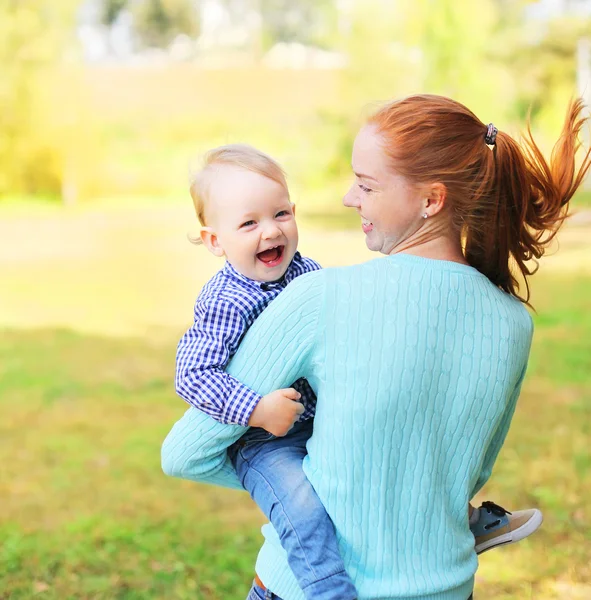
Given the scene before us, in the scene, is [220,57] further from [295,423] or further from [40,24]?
[295,423]

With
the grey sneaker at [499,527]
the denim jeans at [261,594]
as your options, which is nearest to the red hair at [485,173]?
the grey sneaker at [499,527]

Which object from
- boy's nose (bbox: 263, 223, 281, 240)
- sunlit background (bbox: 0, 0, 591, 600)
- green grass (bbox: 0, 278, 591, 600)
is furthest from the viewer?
sunlit background (bbox: 0, 0, 591, 600)

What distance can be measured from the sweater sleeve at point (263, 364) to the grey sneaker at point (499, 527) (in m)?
0.58

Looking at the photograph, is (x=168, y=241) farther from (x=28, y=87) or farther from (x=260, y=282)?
(x=260, y=282)

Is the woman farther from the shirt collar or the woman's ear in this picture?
the shirt collar

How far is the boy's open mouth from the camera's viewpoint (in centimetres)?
174

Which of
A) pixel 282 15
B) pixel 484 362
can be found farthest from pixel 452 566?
pixel 282 15

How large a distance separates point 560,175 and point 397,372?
547mm

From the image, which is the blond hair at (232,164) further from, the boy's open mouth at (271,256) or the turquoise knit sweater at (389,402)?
the turquoise knit sweater at (389,402)

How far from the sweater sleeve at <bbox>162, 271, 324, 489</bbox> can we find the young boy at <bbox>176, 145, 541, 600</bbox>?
0.09ft

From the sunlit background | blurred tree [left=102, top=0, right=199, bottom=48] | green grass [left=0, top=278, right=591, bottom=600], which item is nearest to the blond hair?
the sunlit background

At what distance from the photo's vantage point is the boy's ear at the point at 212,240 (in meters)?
1.79

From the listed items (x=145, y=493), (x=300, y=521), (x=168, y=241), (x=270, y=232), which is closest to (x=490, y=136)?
(x=270, y=232)

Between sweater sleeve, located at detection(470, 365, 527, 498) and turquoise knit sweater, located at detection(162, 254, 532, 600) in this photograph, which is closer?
turquoise knit sweater, located at detection(162, 254, 532, 600)
